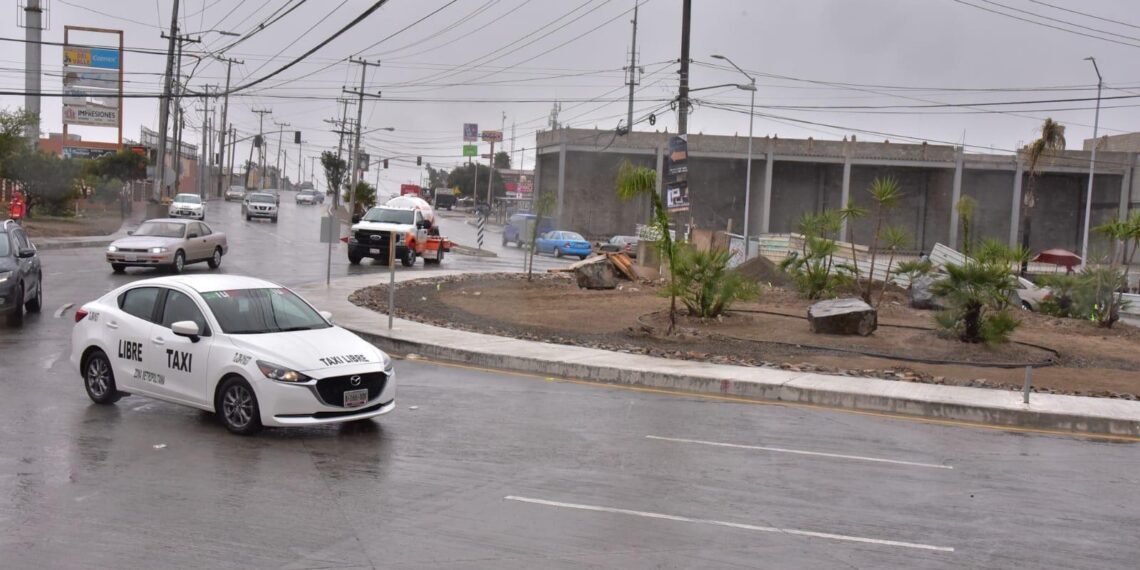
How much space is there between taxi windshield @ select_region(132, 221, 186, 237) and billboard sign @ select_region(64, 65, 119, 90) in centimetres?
4576

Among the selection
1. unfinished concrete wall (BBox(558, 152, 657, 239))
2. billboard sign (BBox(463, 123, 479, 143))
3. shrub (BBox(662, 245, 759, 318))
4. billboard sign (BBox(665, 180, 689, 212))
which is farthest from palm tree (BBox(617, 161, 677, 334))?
billboard sign (BBox(463, 123, 479, 143))

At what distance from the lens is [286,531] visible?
7.29 m

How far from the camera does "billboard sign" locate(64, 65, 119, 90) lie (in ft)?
232

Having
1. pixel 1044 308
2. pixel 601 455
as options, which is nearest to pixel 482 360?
pixel 601 455

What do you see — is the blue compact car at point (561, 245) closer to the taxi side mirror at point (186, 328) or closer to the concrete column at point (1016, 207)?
the concrete column at point (1016, 207)

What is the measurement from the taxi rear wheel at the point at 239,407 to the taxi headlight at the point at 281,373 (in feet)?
0.78

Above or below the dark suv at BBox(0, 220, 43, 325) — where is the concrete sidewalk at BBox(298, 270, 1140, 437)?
below

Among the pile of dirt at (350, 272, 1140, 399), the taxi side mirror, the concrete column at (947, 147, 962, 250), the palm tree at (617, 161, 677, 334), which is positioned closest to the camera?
the taxi side mirror

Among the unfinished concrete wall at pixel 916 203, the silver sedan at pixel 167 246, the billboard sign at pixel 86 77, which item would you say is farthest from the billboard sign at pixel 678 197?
the billboard sign at pixel 86 77

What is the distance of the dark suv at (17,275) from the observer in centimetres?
1788

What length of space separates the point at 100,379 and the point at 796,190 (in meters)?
73.9

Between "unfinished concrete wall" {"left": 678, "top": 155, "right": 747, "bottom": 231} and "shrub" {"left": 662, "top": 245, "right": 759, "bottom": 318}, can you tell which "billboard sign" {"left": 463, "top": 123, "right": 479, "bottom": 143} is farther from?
"shrub" {"left": 662, "top": 245, "right": 759, "bottom": 318}

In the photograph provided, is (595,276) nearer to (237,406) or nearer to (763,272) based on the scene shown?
(763,272)

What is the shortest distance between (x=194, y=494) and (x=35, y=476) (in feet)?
4.69
